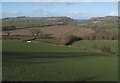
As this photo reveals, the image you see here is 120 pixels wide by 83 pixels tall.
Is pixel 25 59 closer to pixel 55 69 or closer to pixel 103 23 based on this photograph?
pixel 55 69

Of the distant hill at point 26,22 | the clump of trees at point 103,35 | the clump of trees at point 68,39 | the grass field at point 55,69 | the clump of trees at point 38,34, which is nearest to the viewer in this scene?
the grass field at point 55,69

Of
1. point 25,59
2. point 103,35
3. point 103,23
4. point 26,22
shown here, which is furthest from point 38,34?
point 103,23

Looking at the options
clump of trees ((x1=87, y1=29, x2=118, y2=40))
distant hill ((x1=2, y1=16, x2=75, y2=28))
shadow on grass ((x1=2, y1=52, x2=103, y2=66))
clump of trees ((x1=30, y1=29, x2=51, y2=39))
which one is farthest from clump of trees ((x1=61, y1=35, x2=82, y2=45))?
distant hill ((x1=2, y1=16, x2=75, y2=28))

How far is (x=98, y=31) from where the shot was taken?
221 feet

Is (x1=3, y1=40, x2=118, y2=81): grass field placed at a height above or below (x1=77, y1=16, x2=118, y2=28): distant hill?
below

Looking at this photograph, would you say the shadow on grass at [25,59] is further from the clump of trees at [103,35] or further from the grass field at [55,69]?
the clump of trees at [103,35]

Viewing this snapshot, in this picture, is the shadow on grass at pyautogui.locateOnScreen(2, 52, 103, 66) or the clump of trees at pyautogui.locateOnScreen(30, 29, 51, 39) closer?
the shadow on grass at pyautogui.locateOnScreen(2, 52, 103, 66)

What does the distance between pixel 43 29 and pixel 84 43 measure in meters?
20.6

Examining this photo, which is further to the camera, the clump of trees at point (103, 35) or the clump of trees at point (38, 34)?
the clump of trees at point (38, 34)

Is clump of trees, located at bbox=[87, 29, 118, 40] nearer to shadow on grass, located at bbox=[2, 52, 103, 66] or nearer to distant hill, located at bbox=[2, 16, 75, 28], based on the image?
shadow on grass, located at bbox=[2, 52, 103, 66]

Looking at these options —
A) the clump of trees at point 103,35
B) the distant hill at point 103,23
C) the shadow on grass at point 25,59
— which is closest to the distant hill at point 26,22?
the distant hill at point 103,23

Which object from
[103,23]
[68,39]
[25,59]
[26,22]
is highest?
[26,22]

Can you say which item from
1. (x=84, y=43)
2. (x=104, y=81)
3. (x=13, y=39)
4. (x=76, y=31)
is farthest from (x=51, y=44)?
(x=104, y=81)

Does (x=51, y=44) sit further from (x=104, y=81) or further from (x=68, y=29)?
(x=104, y=81)
